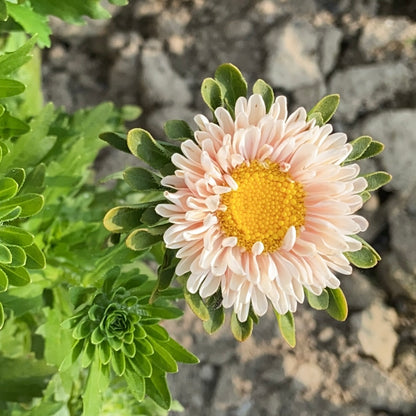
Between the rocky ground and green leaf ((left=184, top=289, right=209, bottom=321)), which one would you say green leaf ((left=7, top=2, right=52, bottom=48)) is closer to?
green leaf ((left=184, top=289, right=209, bottom=321))

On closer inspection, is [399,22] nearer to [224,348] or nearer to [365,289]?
[365,289]

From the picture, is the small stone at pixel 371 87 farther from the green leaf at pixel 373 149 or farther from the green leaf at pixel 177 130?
the green leaf at pixel 177 130

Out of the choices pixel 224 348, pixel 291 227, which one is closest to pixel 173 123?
pixel 291 227

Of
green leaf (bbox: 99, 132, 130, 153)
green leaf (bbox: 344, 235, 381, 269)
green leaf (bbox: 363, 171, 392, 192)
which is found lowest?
green leaf (bbox: 344, 235, 381, 269)

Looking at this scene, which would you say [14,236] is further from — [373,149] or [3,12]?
[373,149]

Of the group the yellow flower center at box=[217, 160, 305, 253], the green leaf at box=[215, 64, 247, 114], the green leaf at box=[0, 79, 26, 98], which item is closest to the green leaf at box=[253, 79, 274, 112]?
the green leaf at box=[215, 64, 247, 114]

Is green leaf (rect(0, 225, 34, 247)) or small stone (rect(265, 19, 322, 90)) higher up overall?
green leaf (rect(0, 225, 34, 247))
